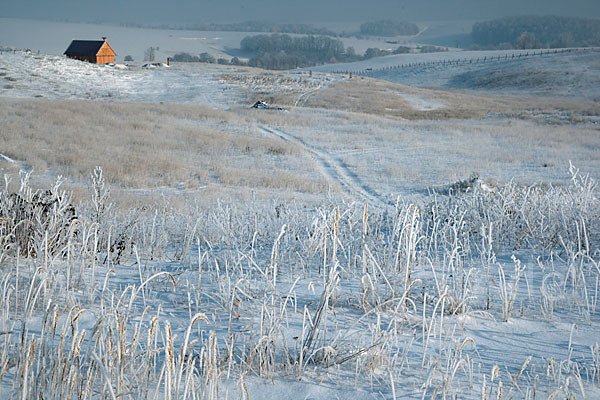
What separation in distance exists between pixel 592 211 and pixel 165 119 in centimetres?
A: 2205

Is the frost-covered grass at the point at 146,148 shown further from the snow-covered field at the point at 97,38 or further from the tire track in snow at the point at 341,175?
the snow-covered field at the point at 97,38

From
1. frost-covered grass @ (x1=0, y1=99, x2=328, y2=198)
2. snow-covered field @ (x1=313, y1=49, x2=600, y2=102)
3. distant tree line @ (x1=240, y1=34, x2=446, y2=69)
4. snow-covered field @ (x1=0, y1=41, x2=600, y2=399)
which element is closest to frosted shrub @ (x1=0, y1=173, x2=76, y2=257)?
snow-covered field @ (x1=0, y1=41, x2=600, y2=399)

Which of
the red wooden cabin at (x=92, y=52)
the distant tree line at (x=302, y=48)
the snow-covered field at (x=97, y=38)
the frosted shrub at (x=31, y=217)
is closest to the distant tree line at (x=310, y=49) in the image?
the distant tree line at (x=302, y=48)

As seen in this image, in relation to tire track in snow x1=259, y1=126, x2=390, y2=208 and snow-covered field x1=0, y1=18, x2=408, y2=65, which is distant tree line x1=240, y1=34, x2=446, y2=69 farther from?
tire track in snow x1=259, y1=126, x2=390, y2=208

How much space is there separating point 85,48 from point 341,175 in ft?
212

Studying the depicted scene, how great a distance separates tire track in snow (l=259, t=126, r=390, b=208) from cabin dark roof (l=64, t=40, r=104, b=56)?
54944 mm

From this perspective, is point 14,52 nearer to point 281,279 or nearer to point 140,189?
point 140,189

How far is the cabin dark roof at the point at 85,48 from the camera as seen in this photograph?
67.8 m

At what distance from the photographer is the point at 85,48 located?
68.7 meters

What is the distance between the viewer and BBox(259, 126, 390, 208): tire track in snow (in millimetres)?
13828

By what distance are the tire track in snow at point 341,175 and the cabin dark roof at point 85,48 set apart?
180 feet

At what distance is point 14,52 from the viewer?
2019 inches

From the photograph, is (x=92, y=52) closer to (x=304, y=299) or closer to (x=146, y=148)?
(x=146, y=148)

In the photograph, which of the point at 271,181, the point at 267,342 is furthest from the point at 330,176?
the point at 267,342
